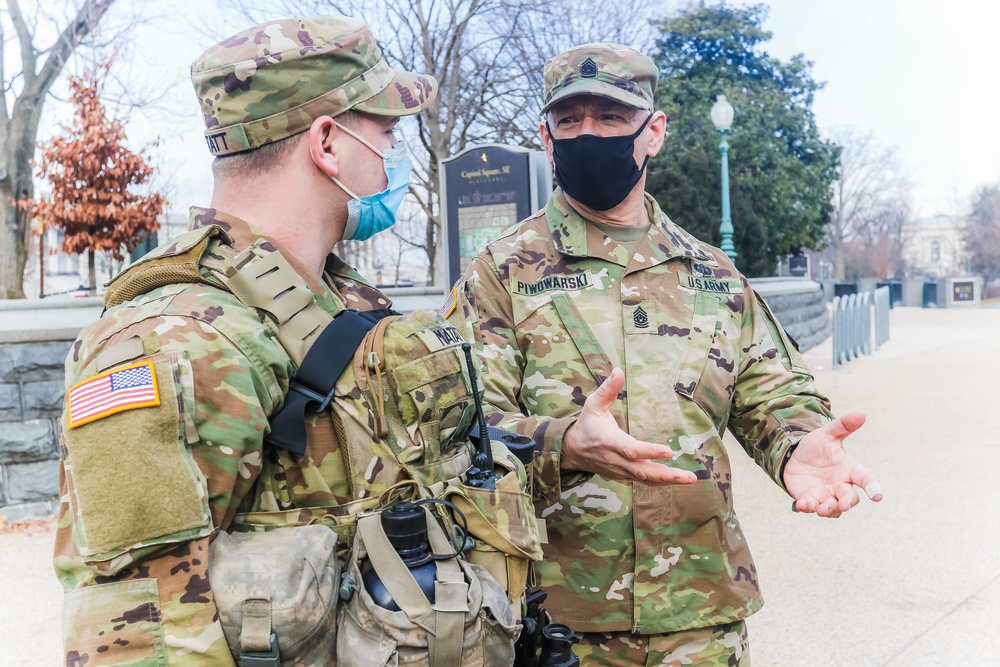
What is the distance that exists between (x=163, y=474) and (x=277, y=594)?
22cm

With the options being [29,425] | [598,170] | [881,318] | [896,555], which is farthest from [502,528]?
[881,318]

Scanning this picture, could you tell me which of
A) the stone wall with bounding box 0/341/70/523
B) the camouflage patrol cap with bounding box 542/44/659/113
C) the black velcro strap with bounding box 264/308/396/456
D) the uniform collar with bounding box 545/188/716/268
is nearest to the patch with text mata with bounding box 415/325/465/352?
the black velcro strap with bounding box 264/308/396/456

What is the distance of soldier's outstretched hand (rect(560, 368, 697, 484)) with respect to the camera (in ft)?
6.01

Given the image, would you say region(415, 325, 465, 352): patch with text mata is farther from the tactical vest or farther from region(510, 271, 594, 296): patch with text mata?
region(510, 271, 594, 296): patch with text mata

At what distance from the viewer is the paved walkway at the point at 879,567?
3.98 meters

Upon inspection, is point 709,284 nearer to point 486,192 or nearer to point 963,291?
point 486,192

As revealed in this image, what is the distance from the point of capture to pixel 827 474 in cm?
207

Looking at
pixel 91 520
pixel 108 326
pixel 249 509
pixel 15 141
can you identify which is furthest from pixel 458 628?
pixel 15 141

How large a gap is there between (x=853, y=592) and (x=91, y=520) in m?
4.33

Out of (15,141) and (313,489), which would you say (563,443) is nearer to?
(313,489)

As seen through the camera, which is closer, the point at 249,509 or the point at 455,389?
the point at 249,509

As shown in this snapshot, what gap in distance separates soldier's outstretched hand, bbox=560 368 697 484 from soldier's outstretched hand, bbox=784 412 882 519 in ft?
1.17

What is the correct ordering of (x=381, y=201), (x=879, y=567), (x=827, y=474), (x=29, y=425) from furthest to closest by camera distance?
(x=29, y=425)
(x=879, y=567)
(x=827, y=474)
(x=381, y=201)

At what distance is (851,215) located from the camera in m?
55.7
